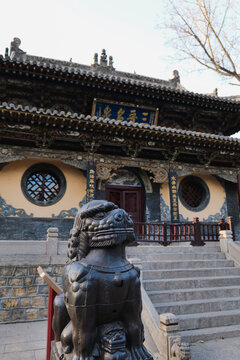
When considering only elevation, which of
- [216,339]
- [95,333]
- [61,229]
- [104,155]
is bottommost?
[216,339]

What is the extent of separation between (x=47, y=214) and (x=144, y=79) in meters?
9.17

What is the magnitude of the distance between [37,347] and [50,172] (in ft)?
19.5

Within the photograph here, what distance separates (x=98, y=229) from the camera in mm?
1997

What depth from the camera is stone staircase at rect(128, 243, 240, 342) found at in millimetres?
4285

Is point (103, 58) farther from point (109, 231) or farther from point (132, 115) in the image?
point (109, 231)

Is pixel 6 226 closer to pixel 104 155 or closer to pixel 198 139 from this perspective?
pixel 104 155

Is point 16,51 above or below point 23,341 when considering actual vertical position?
above

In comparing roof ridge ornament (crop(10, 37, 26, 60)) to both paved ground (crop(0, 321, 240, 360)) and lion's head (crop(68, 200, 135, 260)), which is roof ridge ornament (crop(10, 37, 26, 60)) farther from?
lion's head (crop(68, 200, 135, 260))

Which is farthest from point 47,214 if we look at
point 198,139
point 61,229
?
point 198,139

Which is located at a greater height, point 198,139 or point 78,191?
point 198,139

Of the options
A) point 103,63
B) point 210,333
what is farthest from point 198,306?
point 103,63

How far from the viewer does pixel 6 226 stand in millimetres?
7891

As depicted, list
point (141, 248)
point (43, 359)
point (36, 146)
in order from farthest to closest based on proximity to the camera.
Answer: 1. point (36, 146)
2. point (141, 248)
3. point (43, 359)

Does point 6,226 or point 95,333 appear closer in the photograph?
point 95,333
